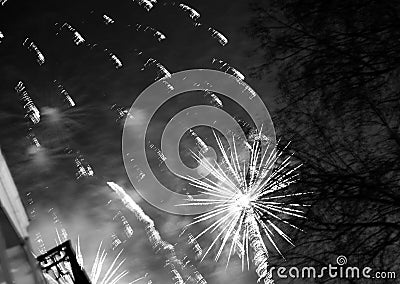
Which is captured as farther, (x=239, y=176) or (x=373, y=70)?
(x=239, y=176)

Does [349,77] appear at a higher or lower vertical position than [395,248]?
higher

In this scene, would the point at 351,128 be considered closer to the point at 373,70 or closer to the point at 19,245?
the point at 373,70

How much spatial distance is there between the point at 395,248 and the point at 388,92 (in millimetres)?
2334

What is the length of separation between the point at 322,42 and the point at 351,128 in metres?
1.41

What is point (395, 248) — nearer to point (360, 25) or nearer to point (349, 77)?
point (349, 77)

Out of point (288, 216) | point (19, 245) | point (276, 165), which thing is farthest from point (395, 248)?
point (19, 245)

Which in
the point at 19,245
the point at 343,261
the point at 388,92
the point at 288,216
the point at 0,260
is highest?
the point at 388,92

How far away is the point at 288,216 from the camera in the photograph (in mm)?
8984

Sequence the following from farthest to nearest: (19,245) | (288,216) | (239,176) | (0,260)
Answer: (239,176) → (288,216) → (19,245) → (0,260)

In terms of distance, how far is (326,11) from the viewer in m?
8.46

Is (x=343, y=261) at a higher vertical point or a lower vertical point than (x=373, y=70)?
lower

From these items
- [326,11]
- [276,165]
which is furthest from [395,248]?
[326,11]

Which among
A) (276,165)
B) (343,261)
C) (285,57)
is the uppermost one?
(285,57)

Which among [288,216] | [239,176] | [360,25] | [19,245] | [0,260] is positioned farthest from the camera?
[239,176]
